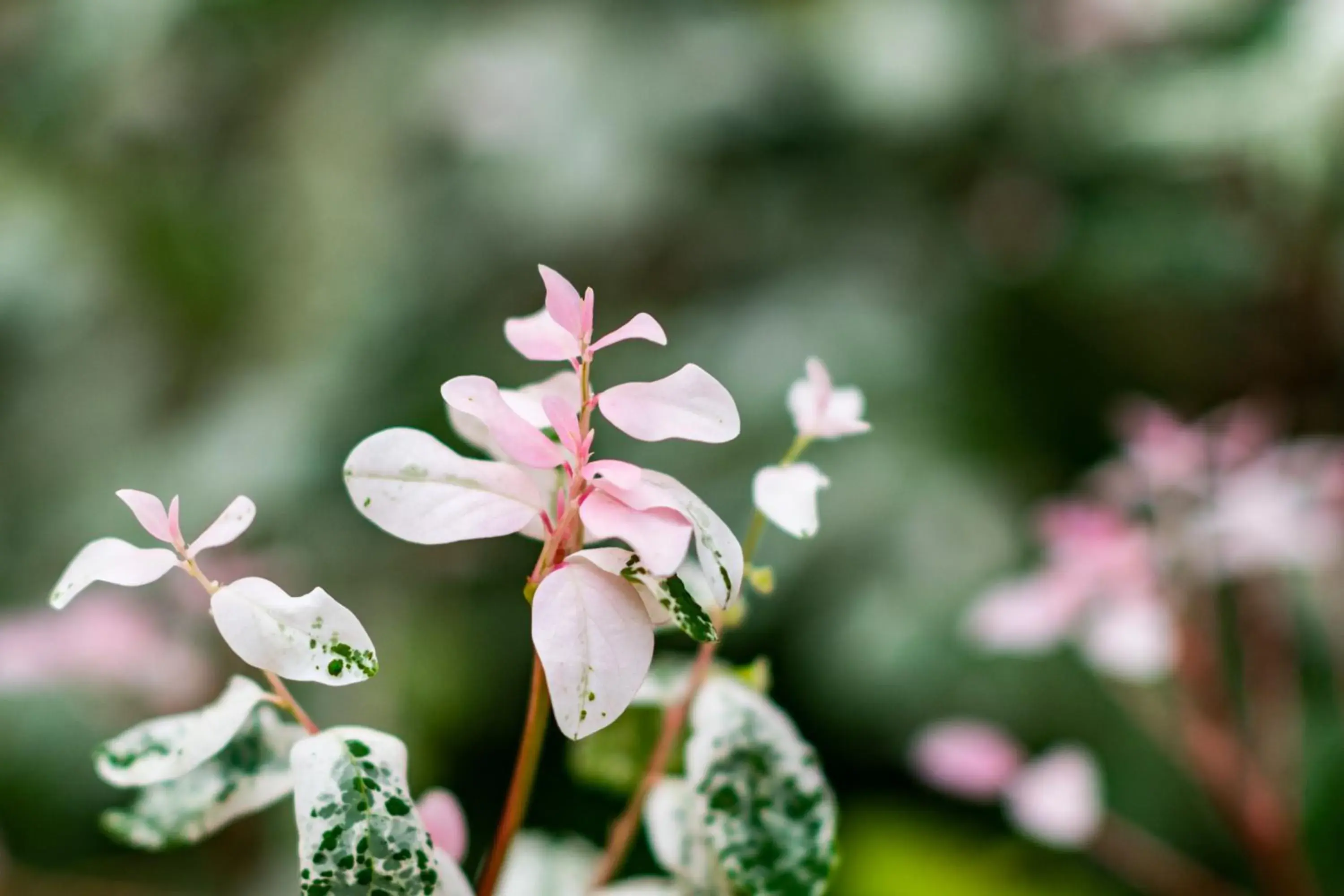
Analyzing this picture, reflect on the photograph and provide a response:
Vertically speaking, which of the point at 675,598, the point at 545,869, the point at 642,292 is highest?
the point at 642,292

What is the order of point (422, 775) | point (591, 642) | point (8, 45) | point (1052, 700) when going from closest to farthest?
point (591, 642)
point (422, 775)
point (1052, 700)
point (8, 45)

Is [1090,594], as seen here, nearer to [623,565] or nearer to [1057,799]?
[1057,799]

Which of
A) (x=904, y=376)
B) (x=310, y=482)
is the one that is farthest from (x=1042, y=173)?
(x=310, y=482)

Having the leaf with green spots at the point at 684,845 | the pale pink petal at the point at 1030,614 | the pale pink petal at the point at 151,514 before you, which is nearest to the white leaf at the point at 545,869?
the leaf with green spots at the point at 684,845

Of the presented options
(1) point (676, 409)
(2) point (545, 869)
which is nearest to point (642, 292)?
(2) point (545, 869)

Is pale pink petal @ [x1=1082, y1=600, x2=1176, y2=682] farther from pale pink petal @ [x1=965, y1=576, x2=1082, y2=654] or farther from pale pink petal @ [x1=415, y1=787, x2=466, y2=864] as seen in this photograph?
pale pink petal @ [x1=415, y1=787, x2=466, y2=864]

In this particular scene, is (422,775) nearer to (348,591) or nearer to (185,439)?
(348,591)
